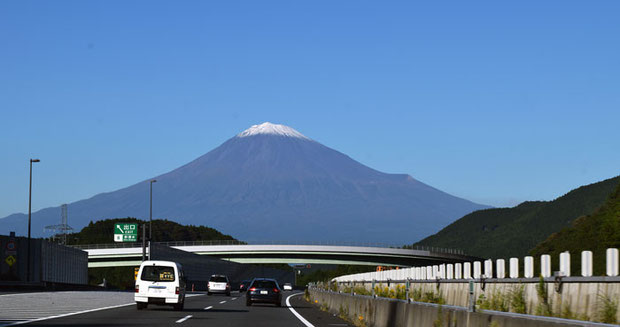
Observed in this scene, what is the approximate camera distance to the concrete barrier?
9.77 m

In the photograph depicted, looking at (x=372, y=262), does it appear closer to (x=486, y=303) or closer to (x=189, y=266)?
(x=189, y=266)

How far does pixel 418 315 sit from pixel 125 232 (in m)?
92.5

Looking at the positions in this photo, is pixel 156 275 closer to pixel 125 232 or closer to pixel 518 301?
pixel 518 301

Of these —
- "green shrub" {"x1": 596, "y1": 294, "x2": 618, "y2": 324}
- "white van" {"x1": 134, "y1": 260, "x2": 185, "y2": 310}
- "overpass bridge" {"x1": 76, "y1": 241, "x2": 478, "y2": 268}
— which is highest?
"green shrub" {"x1": 596, "y1": 294, "x2": 618, "y2": 324}

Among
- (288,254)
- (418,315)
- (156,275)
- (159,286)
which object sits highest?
(418,315)

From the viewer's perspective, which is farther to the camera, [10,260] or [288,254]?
[288,254]

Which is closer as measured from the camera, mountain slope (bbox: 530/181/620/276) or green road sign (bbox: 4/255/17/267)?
green road sign (bbox: 4/255/17/267)

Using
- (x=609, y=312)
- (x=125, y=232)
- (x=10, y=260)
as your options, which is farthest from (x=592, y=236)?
(x=609, y=312)

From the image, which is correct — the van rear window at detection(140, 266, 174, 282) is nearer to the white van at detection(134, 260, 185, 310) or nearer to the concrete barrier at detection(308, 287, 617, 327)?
the white van at detection(134, 260, 185, 310)

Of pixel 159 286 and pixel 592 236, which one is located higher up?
pixel 592 236

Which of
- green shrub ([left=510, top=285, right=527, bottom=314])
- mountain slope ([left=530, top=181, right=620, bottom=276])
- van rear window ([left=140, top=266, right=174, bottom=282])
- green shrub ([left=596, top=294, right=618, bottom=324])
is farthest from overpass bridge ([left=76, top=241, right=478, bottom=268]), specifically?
green shrub ([left=596, top=294, right=618, bottom=324])

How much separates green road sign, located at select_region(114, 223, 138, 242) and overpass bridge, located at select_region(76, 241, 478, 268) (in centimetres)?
1790

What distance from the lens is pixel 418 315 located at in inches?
631

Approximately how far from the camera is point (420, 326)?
15711 millimetres
